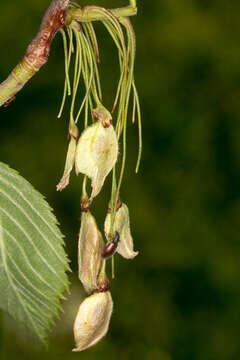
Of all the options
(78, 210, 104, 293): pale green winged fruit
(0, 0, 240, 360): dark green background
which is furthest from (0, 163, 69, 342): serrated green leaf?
(0, 0, 240, 360): dark green background

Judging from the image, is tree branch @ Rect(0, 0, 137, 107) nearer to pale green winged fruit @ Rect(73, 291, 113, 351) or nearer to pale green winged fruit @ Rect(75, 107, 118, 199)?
pale green winged fruit @ Rect(75, 107, 118, 199)

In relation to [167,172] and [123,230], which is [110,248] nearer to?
[123,230]

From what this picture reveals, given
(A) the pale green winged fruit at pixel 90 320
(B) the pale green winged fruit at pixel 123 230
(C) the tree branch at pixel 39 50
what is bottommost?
(A) the pale green winged fruit at pixel 90 320

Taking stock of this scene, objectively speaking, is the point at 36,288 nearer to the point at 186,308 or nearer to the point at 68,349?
the point at 68,349

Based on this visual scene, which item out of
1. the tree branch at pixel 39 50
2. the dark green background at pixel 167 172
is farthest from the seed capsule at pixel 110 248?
the dark green background at pixel 167 172

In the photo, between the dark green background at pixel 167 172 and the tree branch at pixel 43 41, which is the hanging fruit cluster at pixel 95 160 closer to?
the tree branch at pixel 43 41

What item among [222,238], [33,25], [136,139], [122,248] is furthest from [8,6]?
→ [122,248]
